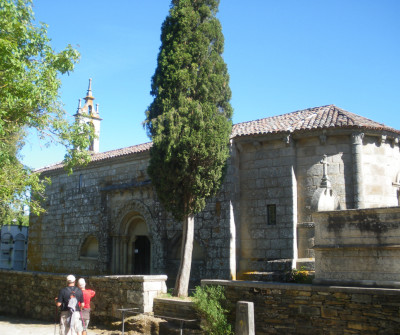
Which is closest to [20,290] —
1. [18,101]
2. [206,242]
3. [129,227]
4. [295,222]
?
[129,227]

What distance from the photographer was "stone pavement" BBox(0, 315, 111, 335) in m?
11.4

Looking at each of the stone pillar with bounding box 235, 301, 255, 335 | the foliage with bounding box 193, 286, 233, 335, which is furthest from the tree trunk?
the stone pillar with bounding box 235, 301, 255, 335

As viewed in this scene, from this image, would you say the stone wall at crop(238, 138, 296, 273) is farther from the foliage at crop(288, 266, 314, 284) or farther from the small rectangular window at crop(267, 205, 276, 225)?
the foliage at crop(288, 266, 314, 284)

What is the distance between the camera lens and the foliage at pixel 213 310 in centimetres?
926

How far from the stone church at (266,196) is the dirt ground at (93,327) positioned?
4304 mm

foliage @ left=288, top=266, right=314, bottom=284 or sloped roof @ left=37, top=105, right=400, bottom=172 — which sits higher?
sloped roof @ left=37, top=105, right=400, bottom=172

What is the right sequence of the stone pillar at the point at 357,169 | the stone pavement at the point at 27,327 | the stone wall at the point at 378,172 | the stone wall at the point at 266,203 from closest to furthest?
the stone pavement at the point at 27,327, the stone pillar at the point at 357,169, the stone wall at the point at 378,172, the stone wall at the point at 266,203

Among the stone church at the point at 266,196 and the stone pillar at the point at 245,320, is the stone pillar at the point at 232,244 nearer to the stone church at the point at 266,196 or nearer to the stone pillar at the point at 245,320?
the stone church at the point at 266,196

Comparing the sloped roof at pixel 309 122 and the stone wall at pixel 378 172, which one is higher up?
the sloped roof at pixel 309 122

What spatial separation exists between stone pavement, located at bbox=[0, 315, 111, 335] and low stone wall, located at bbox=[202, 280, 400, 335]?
164 inches

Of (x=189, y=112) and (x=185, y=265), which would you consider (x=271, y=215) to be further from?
(x=189, y=112)

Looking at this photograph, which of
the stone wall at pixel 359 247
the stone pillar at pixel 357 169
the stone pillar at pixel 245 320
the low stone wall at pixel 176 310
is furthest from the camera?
the stone pillar at pixel 357 169

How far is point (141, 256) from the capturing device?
18.6 meters

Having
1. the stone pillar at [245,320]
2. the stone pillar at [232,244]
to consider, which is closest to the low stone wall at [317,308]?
the stone pillar at [245,320]
